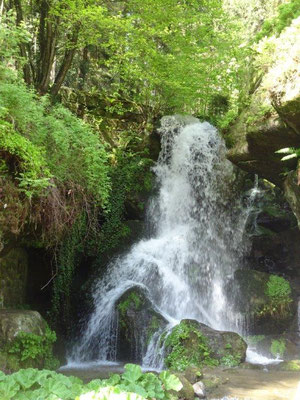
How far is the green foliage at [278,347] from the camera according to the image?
8773 mm

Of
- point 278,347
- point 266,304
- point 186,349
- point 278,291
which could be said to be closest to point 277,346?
point 278,347

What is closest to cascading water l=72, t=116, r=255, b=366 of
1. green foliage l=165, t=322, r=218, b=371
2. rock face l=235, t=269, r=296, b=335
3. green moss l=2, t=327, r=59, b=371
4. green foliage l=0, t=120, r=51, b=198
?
rock face l=235, t=269, r=296, b=335

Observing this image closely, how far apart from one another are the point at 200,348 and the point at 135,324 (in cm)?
155

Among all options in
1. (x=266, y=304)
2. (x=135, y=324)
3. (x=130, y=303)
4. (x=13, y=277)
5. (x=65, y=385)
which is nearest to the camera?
(x=65, y=385)

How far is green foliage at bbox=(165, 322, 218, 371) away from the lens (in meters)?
7.57

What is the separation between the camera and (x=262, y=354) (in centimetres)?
887

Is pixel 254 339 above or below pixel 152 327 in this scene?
below

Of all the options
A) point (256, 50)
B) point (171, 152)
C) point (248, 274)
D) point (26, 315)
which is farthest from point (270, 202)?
point (26, 315)

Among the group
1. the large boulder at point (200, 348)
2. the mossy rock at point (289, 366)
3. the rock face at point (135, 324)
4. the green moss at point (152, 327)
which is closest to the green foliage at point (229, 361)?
the large boulder at point (200, 348)

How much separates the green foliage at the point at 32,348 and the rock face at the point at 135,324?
73.2 inches

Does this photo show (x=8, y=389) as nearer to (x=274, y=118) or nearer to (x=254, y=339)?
(x=254, y=339)

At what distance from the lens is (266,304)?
32.6 feet

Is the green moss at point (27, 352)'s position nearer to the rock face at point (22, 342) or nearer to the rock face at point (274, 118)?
the rock face at point (22, 342)

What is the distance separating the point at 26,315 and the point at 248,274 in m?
6.10
